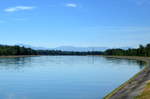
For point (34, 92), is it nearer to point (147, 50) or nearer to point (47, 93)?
point (47, 93)

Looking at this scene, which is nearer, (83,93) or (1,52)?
(83,93)

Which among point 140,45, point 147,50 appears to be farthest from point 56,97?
point 140,45

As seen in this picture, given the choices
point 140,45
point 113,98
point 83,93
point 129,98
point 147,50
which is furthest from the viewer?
point 140,45

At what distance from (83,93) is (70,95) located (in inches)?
76.9

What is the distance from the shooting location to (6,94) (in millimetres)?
31875

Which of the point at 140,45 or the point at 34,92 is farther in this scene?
the point at 140,45

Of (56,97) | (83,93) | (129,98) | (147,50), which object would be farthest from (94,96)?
(147,50)

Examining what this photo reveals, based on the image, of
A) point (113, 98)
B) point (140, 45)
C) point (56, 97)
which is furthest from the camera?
point (140, 45)

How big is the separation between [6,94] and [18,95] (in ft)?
5.58

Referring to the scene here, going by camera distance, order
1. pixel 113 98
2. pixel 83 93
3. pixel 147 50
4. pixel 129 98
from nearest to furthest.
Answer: pixel 129 98 < pixel 113 98 < pixel 83 93 < pixel 147 50

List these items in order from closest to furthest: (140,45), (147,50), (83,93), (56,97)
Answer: (56,97), (83,93), (147,50), (140,45)

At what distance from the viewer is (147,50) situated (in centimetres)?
17125

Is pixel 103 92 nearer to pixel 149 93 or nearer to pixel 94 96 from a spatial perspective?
pixel 94 96

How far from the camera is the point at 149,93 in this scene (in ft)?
82.1
